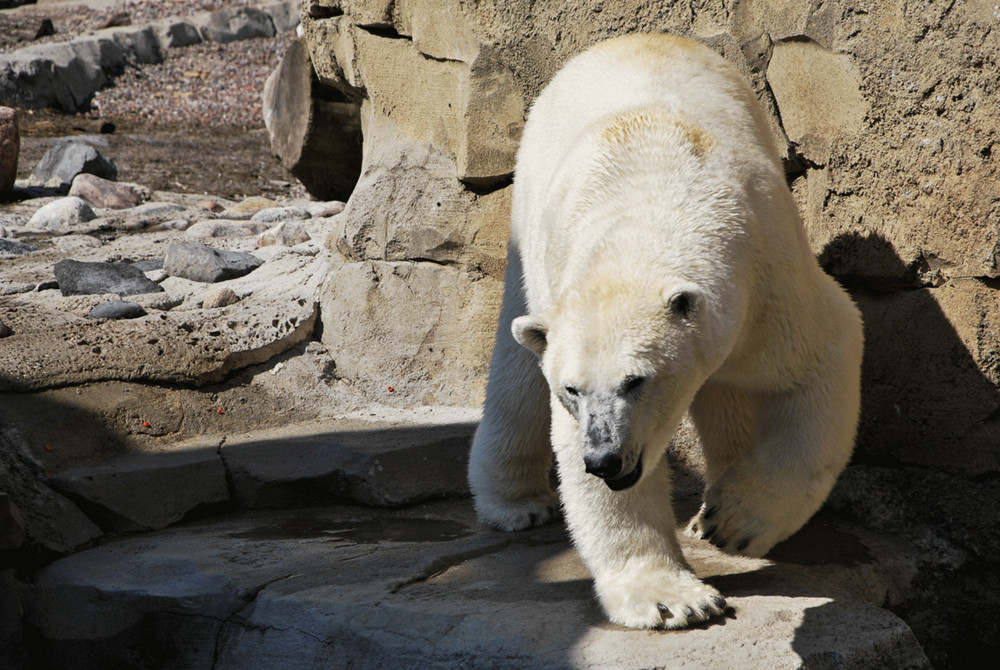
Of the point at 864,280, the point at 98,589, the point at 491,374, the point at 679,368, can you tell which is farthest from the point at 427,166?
the point at 679,368

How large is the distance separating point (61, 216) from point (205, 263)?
2.30 m

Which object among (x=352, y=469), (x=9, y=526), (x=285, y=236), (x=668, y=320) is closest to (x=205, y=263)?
(x=285, y=236)

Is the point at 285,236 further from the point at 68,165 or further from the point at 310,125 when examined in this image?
the point at 68,165

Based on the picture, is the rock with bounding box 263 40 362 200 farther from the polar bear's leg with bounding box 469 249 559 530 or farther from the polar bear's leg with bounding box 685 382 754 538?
the polar bear's leg with bounding box 685 382 754 538

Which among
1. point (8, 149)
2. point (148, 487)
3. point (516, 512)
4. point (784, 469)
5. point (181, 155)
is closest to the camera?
point (784, 469)

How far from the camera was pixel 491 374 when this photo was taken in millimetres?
4012

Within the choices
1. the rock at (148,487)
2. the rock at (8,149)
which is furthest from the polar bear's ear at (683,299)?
the rock at (8,149)

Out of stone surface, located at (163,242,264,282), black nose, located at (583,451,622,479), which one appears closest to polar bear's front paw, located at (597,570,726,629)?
black nose, located at (583,451,622,479)

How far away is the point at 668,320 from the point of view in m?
2.50

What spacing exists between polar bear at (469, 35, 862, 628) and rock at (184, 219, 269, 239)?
3961mm

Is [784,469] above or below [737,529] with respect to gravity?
above

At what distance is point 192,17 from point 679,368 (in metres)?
17.8

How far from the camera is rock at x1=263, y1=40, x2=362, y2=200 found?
7605 millimetres

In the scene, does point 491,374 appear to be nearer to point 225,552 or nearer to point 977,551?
point 225,552
